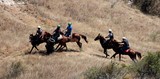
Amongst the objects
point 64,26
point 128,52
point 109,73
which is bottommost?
point 64,26

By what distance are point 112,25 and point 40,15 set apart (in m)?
7.99

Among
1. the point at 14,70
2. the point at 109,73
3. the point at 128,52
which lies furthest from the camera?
the point at 128,52

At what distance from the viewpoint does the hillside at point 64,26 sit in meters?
26.2

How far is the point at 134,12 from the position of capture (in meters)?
48.1

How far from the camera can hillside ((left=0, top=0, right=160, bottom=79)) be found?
85.9 ft

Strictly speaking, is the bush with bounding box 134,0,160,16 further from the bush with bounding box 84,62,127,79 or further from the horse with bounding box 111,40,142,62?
the bush with bounding box 84,62,127,79

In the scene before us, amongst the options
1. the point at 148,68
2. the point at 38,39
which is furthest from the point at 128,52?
the point at 148,68

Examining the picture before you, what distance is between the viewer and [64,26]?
39188mm

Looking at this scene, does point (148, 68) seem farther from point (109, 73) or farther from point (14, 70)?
point (14, 70)

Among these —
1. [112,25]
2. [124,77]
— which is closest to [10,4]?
[112,25]

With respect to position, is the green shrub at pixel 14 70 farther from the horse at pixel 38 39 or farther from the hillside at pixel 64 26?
the horse at pixel 38 39

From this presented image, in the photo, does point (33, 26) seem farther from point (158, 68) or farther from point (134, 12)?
point (158, 68)

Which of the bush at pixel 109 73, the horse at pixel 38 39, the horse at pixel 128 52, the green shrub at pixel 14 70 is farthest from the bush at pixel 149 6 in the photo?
the bush at pixel 109 73

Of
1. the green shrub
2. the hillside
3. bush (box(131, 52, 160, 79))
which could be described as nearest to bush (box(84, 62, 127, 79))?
bush (box(131, 52, 160, 79))
